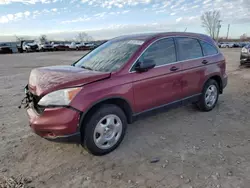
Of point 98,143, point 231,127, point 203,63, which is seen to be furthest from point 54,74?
point 231,127

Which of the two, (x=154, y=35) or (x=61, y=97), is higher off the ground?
(x=154, y=35)

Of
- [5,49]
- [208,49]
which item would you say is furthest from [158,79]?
[5,49]

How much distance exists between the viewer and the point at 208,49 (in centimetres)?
471

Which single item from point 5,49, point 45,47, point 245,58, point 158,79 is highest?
point 158,79

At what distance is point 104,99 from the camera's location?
2945 millimetres

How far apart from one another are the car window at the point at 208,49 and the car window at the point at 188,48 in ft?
0.50

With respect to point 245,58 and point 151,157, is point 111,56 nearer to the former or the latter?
point 151,157

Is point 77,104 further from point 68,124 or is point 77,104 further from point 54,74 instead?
point 54,74

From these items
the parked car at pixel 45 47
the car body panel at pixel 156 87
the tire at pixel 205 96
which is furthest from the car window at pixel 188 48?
the parked car at pixel 45 47

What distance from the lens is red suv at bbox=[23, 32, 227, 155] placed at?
2.76m

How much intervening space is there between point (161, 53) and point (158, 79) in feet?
1.66

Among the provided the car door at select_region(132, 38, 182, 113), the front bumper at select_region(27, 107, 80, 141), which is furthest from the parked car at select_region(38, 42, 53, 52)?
the front bumper at select_region(27, 107, 80, 141)

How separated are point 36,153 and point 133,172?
5.09ft

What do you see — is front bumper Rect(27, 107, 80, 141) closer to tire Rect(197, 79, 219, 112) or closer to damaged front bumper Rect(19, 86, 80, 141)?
damaged front bumper Rect(19, 86, 80, 141)
